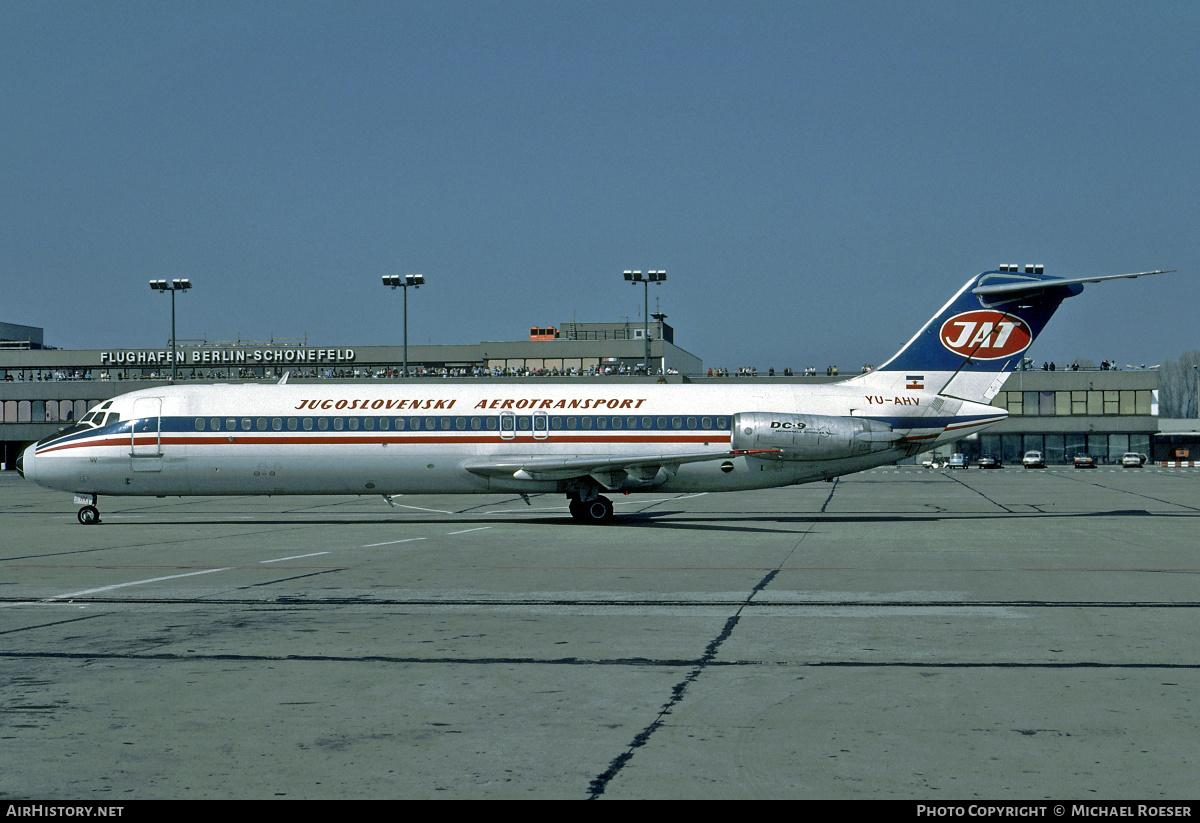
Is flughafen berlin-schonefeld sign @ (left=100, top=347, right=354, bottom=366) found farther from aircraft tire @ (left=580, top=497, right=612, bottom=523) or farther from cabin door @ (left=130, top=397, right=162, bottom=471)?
aircraft tire @ (left=580, top=497, right=612, bottom=523)

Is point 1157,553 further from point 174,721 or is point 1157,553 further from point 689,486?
point 174,721

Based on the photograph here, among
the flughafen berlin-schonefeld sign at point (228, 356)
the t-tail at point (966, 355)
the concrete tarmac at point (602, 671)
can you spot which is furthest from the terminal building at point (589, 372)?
the concrete tarmac at point (602, 671)

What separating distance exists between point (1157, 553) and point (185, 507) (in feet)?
105

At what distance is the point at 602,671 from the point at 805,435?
20673 mm

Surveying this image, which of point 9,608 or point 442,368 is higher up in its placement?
point 442,368

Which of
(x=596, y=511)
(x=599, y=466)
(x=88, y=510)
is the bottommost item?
(x=596, y=511)

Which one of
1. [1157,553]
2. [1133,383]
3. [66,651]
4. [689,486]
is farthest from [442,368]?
[66,651]

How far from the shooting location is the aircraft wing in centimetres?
2939

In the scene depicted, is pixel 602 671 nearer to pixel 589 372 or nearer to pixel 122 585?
pixel 122 585

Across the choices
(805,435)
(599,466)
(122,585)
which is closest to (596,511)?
(599,466)

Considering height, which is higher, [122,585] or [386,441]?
[386,441]

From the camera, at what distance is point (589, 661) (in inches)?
432

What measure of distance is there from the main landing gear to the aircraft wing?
51cm

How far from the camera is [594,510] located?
3039 cm
